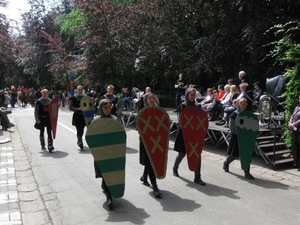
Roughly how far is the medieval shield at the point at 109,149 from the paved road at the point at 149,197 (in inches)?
17.1

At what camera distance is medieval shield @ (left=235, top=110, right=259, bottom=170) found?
6.43 metres

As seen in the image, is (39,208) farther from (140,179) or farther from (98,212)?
(140,179)

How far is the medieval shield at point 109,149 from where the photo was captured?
468 centimetres

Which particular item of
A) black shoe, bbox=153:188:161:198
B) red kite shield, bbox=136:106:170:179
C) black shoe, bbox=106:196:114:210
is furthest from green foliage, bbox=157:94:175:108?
black shoe, bbox=106:196:114:210

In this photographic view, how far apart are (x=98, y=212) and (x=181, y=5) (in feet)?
47.6

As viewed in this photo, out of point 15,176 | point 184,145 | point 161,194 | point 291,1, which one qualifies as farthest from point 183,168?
point 291,1

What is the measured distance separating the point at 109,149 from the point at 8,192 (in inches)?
90.8

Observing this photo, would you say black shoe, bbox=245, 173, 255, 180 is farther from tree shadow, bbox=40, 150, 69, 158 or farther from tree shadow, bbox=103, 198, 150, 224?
tree shadow, bbox=40, 150, 69, 158

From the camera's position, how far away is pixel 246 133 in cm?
648

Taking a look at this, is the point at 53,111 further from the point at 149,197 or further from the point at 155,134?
the point at 149,197

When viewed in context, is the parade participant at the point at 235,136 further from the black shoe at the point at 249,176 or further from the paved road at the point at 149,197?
the paved road at the point at 149,197

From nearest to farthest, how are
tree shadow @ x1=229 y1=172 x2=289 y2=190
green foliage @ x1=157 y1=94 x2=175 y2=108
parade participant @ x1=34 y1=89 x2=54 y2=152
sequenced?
tree shadow @ x1=229 y1=172 x2=289 y2=190 < parade participant @ x1=34 y1=89 x2=54 y2=152 < green foliage @ x1=157 y1=94 x2=175 y2=108

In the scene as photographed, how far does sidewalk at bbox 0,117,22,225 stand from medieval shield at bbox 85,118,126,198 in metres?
1.33

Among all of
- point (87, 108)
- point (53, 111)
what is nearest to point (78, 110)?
point (87, 108)
